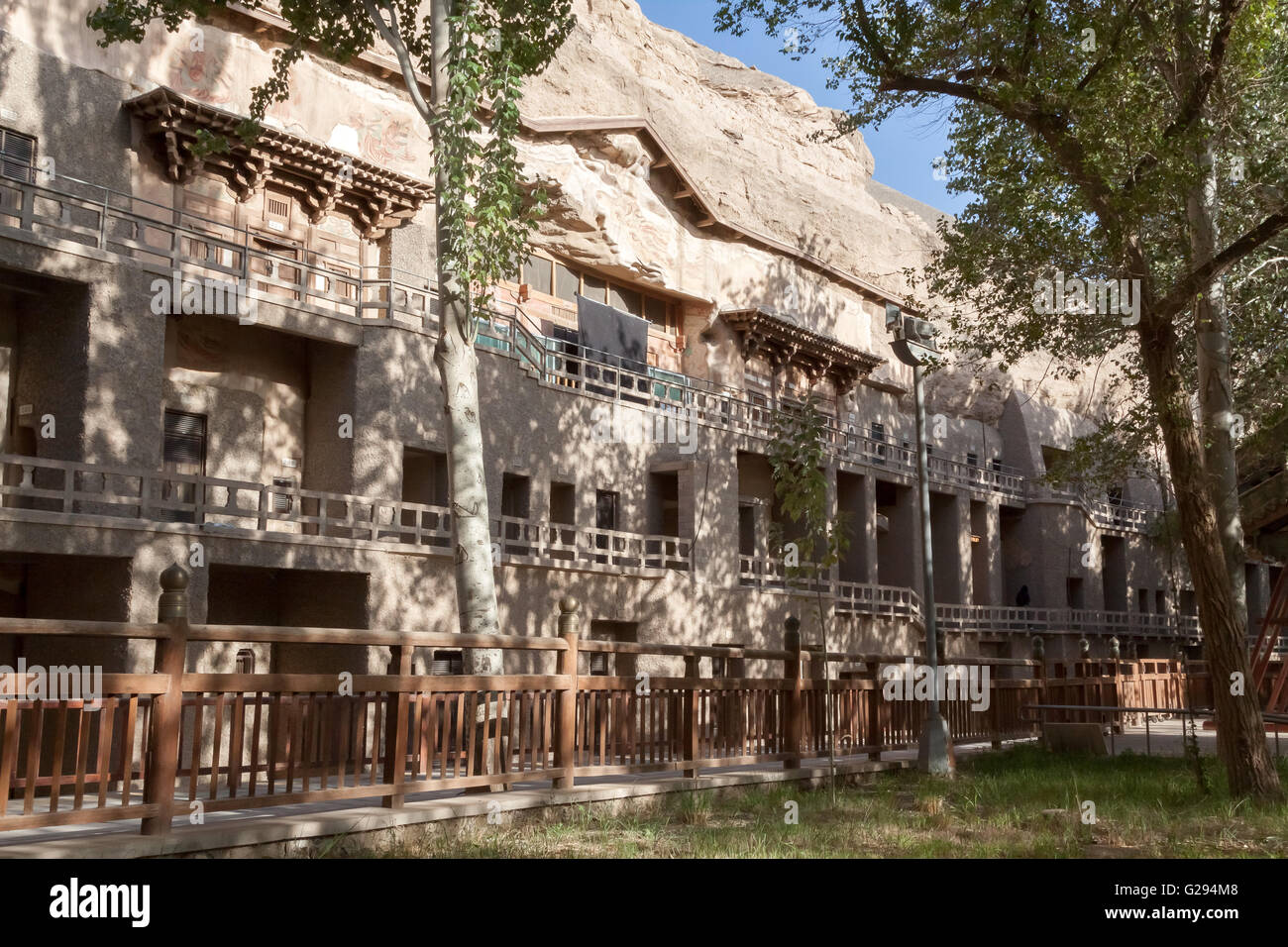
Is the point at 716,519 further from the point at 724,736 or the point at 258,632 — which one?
the point at 258,632

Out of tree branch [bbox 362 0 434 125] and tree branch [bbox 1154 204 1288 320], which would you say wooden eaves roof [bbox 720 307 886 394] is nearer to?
tree branch [bbox 362 0 434 125]

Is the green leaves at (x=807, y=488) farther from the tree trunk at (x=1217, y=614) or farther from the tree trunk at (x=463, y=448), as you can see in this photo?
the tree trunk at (x=463, y=448)

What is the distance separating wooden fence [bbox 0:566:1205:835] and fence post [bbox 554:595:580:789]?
0.06ft

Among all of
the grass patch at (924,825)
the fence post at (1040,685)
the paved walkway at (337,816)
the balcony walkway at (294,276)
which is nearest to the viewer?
the paved walkway at (337,816)

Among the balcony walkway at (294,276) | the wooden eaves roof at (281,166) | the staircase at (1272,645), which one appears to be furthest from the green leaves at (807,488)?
the staircase at (1272,645)

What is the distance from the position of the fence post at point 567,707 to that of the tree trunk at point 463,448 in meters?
2.24

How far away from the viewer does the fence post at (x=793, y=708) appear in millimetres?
13969

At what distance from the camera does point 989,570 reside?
38.3 meters

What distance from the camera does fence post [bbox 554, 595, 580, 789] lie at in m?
11.3

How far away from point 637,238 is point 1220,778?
19.8 meters

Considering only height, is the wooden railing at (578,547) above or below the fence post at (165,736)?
above

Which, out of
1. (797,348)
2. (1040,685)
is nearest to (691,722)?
(1040,685)

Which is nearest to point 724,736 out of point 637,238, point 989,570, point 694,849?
point 694,849

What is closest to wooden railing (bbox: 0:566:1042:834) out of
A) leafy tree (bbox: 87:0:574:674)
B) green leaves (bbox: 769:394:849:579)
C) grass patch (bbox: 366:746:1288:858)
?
grass patch (bbox: 366:746:1288:858)
